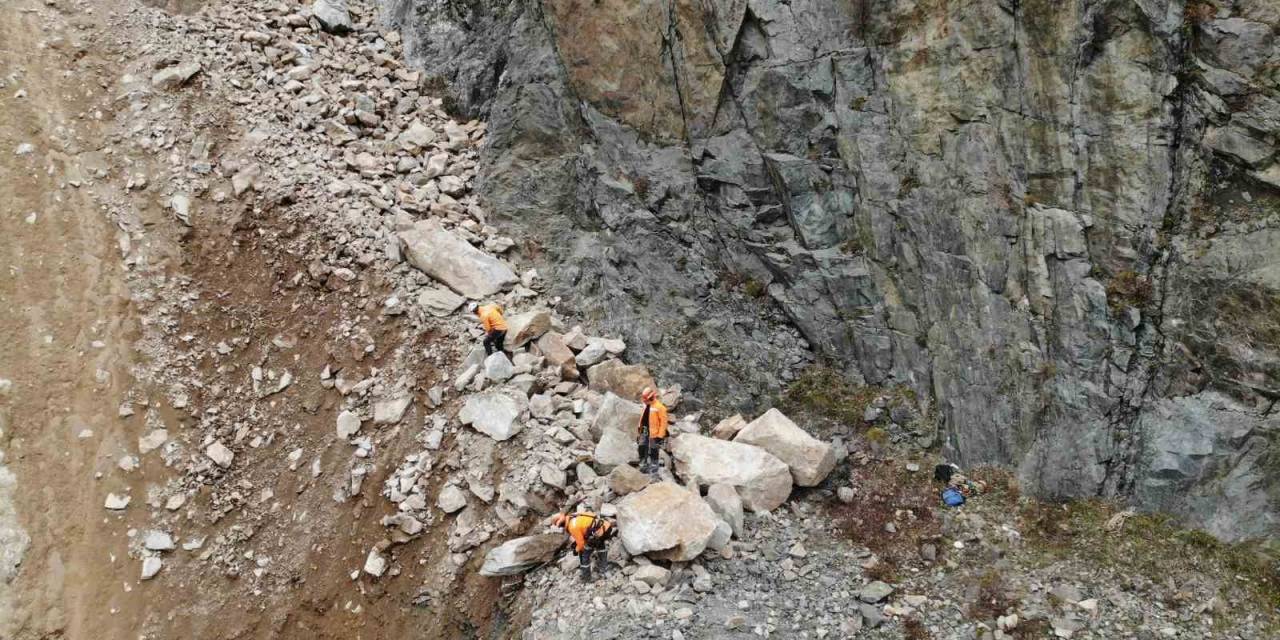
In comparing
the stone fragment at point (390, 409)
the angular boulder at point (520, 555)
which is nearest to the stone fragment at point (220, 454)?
the stone fragment at point (390, 409)

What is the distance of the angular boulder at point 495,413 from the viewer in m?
12.2

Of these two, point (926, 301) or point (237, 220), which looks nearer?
point (926, 301)

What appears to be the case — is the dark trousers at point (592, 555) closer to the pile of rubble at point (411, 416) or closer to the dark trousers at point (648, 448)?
the pile of rubble at point (411, 416)

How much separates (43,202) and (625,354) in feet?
41.7

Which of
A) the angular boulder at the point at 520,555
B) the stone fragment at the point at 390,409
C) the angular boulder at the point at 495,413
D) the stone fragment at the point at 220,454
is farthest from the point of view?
the stone fragment at the point at 220,454

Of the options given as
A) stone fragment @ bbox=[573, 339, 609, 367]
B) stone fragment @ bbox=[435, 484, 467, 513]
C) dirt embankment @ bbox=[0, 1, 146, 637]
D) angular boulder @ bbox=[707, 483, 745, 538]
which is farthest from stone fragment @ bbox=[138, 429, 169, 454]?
angular boulder @ bbox=[707, 483, 745, 538]

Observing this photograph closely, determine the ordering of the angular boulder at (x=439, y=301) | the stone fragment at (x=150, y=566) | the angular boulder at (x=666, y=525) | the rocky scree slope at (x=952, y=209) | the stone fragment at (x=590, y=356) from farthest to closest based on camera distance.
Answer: the angular boulder at (x=439, y=301)
the stone fragment at (x=590, y=356)
the stone fragment at (x=150, y=566)
the angular boulder at (x=666, y=525)
the rocky scree slope at (x=952, y=209)

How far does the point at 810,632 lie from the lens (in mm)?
9820

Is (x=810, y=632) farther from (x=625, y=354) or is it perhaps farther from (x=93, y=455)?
(x=93, y=455)

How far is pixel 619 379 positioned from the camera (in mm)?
13531

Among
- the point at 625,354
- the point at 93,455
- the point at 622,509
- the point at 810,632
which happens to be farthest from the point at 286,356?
the point at 810,632

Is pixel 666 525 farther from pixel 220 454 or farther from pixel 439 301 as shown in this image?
pixel 220 454

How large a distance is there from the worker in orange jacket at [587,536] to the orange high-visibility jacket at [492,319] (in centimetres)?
391

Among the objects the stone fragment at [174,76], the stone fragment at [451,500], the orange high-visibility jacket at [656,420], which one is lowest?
the stone fragment at [451,500]
